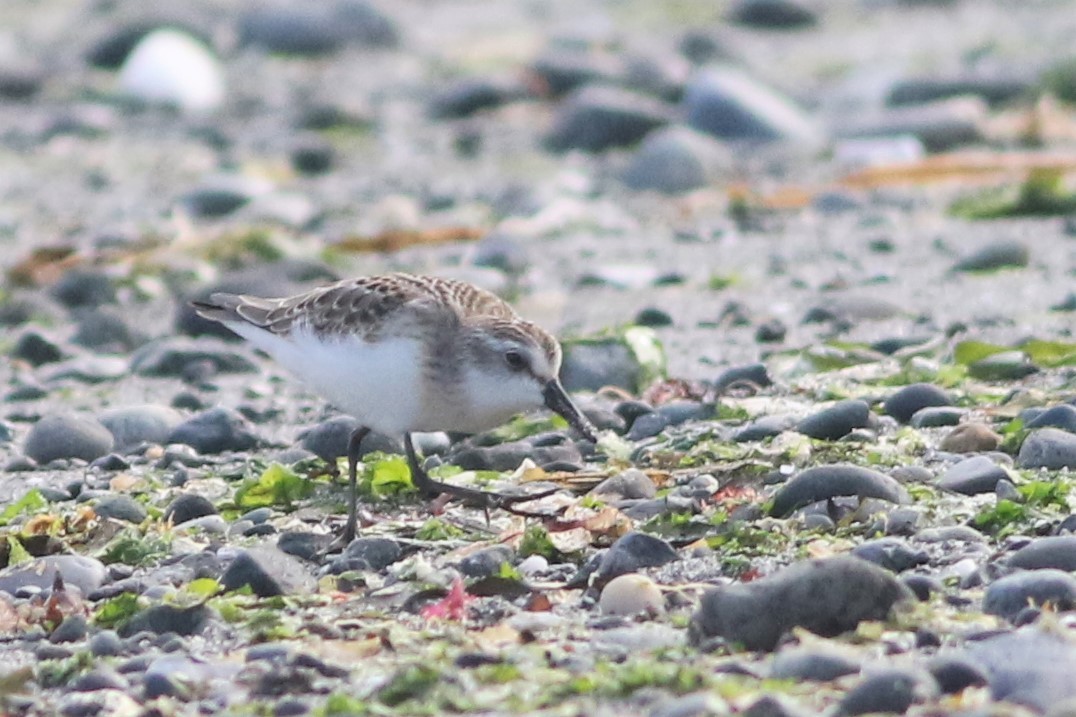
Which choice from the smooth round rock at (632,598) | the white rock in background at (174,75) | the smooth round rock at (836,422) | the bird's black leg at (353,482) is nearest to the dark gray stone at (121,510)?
the bird's black leg at (353,482)

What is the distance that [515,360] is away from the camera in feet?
17.1

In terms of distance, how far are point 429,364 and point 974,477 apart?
1465mm

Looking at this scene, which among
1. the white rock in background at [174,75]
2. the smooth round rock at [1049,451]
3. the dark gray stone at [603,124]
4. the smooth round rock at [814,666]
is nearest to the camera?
the smooth round rock at [814,666]

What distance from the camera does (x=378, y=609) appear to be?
446 centimetres

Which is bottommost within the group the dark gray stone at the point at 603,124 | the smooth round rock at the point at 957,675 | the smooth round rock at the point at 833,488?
the smooth round rock at the point at 957,675

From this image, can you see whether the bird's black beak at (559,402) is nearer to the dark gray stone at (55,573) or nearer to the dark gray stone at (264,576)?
the dark gray stone at (264,576)

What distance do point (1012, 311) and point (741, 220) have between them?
10.2 ft

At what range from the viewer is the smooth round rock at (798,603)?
12.8 ft

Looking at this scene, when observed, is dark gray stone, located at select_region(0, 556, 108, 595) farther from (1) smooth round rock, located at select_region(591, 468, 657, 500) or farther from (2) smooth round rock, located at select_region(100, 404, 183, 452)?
(2) smooth round rock, located at select_region(100, 404, 183, 452)

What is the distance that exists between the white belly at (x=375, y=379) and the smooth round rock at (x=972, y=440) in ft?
4.72

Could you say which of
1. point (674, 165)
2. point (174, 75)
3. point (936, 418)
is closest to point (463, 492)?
point (936, 418)

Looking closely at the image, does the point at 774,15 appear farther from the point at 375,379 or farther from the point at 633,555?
the point at 633,555

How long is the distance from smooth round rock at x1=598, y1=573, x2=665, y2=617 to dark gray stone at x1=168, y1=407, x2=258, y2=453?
241 cm

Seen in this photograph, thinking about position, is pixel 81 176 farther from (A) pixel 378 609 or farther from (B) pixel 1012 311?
(A) pixel 378 609
